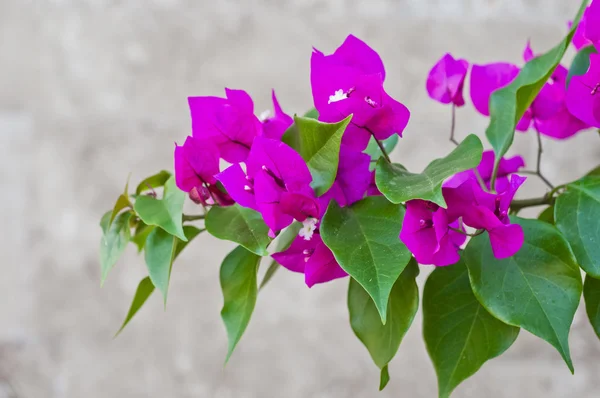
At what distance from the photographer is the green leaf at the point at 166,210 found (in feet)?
1.37

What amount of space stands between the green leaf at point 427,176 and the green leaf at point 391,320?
0.25 ft

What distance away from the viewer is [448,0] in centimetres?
141

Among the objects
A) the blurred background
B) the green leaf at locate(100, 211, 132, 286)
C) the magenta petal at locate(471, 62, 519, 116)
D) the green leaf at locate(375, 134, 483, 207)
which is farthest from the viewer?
the blurred background

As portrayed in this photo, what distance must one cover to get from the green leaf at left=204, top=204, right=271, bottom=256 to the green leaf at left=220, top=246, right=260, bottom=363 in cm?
4

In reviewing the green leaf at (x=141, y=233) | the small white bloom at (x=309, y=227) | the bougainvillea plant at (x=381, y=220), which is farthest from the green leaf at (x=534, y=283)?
the green leaf at (x=141, y=233)

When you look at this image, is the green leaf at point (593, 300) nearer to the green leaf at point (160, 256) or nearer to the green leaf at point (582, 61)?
the green leaf at point (582, 61)

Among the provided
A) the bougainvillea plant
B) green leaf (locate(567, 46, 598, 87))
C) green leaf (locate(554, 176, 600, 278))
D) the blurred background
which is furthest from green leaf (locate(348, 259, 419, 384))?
the blurred background

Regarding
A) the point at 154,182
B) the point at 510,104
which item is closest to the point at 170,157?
the point at 154,182

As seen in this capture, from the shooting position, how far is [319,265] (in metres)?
0.41

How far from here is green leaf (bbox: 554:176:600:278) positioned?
41 cm

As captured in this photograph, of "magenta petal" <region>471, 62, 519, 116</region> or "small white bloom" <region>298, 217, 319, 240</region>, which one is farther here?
"magenta petal" <region>471, 62, 519, 116</region>

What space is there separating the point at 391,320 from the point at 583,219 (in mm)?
145

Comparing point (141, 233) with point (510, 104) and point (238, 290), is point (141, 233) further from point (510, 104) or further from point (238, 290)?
point (510, 104)

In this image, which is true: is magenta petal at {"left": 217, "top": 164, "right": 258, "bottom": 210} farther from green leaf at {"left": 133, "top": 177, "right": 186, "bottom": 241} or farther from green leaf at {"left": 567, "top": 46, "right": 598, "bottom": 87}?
green leaf at {"left": 567, "top": 46, "right": 598, "bottom": 87}
